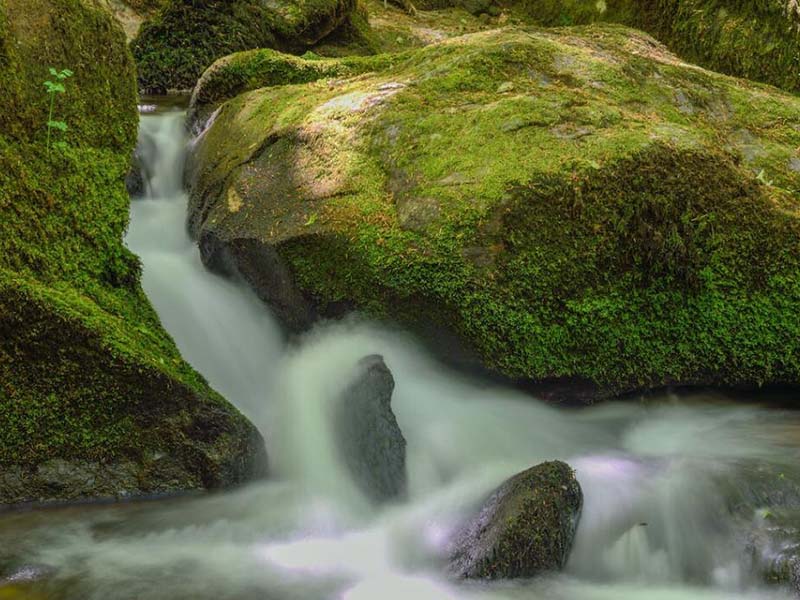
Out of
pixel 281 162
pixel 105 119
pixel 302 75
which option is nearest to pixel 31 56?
pixel 105 119

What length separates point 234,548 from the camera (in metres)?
3.40

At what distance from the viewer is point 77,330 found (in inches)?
134

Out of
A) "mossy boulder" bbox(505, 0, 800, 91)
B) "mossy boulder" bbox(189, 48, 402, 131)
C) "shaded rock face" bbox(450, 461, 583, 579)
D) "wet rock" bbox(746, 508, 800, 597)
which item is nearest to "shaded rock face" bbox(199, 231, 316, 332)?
"shaded rock face" bbox(450, 461, 583, 579)

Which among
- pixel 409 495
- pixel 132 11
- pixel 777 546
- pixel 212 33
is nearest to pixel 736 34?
pixel 777 546

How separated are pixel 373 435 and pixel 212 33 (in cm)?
858

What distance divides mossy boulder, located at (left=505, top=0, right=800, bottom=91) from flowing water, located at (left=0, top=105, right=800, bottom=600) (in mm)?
4600

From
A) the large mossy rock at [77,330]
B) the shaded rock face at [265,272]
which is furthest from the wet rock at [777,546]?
the shaded rock face at [265,272]

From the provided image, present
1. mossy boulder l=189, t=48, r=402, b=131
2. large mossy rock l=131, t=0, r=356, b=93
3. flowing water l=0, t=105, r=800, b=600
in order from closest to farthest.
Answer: flowing water l=0, t=105, r=800, b=600, mossy boulder l=189, t=48, r=402, b=131, large mossy rock l=131, t=0, r=356, b=93

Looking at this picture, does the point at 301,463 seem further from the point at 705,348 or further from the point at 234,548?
the point at 705,348

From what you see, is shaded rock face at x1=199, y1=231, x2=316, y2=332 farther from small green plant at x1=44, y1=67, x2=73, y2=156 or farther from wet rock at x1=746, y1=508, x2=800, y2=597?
wet rock at x1=746, y1=508, x2=800, y2=597

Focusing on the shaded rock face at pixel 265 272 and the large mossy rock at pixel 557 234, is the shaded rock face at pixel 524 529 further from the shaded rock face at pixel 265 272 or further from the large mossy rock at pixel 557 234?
the shaded rock face at pixel 265 272

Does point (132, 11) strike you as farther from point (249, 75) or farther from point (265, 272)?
point (265, 272)

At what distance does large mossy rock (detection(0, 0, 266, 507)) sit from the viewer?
3.43 metres

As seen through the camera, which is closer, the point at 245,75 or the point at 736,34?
the point at 245,75
